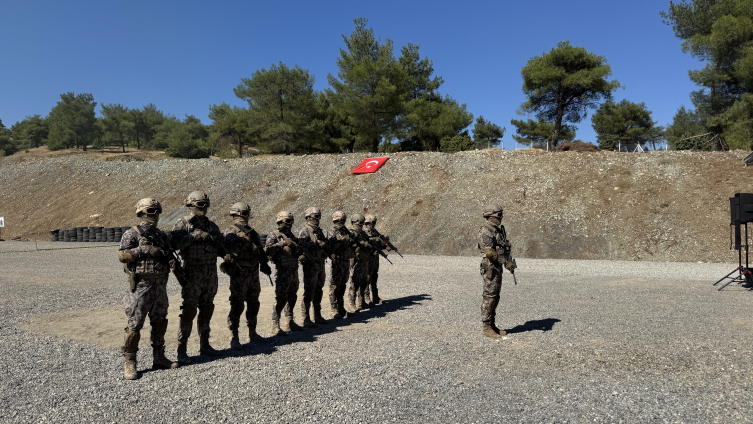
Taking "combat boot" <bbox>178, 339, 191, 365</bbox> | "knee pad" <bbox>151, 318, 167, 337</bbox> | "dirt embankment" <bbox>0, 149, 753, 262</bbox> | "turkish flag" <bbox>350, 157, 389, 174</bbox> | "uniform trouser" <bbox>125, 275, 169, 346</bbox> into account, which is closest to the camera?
"uniform trouser" <bbox>125, 275, 169, 346</bbox>

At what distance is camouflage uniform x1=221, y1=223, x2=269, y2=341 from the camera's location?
650cm

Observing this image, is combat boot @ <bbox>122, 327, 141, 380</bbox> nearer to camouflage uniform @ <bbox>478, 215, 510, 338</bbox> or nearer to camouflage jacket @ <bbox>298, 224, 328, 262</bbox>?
camouflage jacket @ <bbox>298, 224, 328, 262</bbox>

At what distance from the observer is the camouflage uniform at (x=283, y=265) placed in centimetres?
745

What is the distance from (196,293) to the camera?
19.7 ft

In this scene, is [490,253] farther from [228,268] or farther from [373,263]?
[228,268]

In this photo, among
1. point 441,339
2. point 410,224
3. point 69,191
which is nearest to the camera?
point 441,339

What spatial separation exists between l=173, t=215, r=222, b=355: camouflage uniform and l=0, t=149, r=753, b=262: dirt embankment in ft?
53.9

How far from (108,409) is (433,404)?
11.0 ft

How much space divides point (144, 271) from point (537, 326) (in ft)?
21.0

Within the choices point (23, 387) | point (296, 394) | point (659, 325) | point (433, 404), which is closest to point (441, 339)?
point (433, 404)

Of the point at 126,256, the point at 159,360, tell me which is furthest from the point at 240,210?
the point at 159,360

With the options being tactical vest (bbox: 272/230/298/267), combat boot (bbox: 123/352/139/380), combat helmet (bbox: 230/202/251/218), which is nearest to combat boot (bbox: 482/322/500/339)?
tactical vest (bbox: 272/230/298/267)

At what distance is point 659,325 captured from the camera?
26.1 feet

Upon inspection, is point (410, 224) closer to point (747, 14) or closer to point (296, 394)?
→ point (296, 394)
